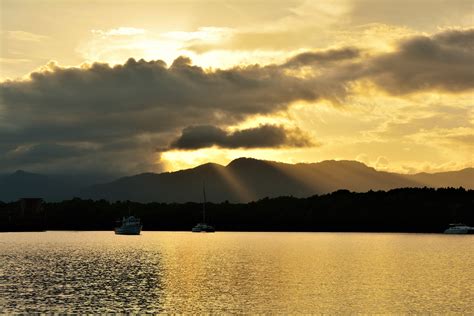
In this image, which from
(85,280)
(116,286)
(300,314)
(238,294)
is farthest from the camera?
(85,280)

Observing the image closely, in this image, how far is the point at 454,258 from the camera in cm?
16538

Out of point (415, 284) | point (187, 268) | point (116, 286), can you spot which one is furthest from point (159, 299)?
point (187, 268)

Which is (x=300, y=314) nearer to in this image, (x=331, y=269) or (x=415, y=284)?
(x=415, y=284)

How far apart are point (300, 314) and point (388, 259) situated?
9072cm

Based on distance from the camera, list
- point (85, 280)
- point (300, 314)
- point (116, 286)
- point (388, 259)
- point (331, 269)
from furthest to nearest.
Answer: point (388, 259) → point (331, 269) → point (85, 280) → point (116, 286) → point (300, 314)

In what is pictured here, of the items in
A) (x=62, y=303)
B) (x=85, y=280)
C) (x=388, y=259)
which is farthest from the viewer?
(x=388, y=259)

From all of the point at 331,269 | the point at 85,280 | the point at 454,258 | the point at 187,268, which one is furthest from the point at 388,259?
the point at 85,280

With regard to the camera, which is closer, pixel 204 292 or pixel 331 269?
pixel 204 292

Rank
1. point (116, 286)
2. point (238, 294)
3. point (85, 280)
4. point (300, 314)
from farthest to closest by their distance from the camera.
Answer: point (85, 280), point (116, 286), point (238, 294), point (300, 314)

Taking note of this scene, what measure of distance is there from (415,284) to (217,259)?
213 feet

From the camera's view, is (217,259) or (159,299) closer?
(159,299)

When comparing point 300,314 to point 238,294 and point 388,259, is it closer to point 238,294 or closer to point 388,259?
point 238,294

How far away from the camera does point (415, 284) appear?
106 m

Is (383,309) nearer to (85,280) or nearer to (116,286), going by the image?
(116,286)
